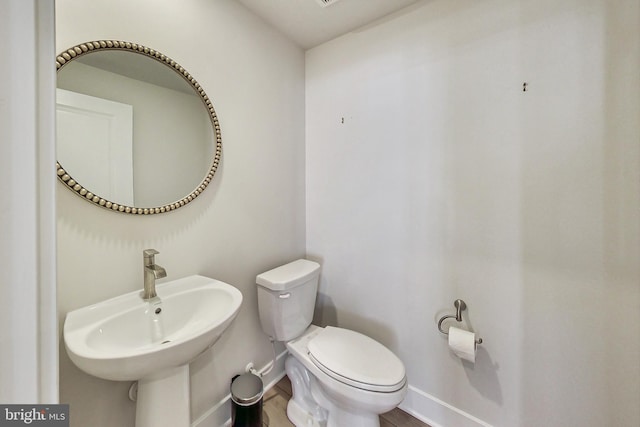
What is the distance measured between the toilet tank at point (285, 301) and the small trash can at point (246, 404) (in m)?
0.26

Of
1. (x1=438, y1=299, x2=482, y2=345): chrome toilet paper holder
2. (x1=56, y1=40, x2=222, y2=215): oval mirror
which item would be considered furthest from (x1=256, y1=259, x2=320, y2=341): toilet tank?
(x1=438, y1=299, x2=482, y2=345): chrome toilet paper holder

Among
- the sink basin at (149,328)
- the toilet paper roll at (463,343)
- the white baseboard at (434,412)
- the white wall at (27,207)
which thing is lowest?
the white baseboard at (434,412)

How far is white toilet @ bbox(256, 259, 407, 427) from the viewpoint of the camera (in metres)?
1.05

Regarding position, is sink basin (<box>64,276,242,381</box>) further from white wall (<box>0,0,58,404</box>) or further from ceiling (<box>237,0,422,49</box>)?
ceiling (<box>237,0,422,49</box>)

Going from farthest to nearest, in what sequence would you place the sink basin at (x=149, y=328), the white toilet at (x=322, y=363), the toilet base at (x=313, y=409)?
1. the toilet base at (x=313, y=409)
2. the white toilet at (x=322, y=363)
3. the sink basin at (x=149, y=328)

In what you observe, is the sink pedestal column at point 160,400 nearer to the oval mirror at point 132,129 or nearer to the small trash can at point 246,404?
the small trash can at point 246,404

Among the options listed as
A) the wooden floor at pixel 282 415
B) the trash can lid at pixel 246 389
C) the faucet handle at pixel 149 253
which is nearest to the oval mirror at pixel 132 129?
the faucet handle at pixel 149 253

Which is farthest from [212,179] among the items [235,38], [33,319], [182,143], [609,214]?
[609,214]

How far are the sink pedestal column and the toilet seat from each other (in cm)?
58

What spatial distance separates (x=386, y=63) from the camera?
143 cm

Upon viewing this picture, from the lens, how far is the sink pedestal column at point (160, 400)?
2.89 feet

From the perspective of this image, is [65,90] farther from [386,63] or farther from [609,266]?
[609,266]

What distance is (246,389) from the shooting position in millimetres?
1256

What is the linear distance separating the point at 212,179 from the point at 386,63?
1184 millimetres
